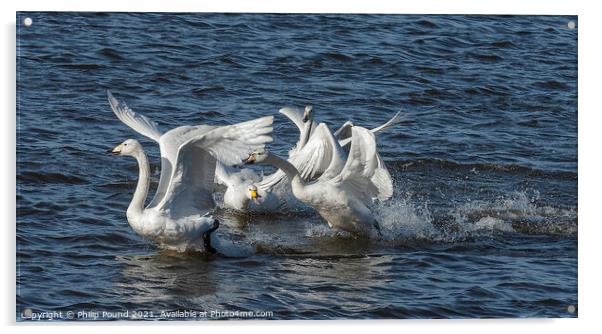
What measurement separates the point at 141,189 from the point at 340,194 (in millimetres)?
1586

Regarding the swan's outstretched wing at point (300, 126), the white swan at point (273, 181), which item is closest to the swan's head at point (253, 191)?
the white swan at point (273, 181)

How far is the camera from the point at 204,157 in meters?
9.58

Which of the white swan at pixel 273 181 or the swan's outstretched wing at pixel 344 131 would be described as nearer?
the swan's outstretched wing at pixel 344 131

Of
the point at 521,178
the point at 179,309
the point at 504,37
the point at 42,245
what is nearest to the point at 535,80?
the point at 504,37

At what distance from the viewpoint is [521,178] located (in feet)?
35.8

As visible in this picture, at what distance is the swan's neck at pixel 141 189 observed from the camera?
9.86m

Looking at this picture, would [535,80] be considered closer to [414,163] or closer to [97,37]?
[414,163]

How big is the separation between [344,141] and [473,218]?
1.21 meters

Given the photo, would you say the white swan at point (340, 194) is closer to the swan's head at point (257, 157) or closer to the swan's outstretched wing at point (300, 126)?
the swan's head at point (257, 157)

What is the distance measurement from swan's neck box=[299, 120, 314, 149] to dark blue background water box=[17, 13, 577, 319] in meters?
0.12

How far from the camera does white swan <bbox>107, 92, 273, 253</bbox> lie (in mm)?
9617

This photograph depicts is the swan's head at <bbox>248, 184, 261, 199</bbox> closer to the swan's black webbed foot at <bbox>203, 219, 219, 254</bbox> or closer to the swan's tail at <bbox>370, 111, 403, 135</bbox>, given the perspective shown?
the swan's black webbed foot at <bbox>203, 219, 219, 254</bbox>

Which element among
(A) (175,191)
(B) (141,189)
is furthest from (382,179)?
(B) (141,189)

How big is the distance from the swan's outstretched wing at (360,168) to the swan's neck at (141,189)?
1.49 m
